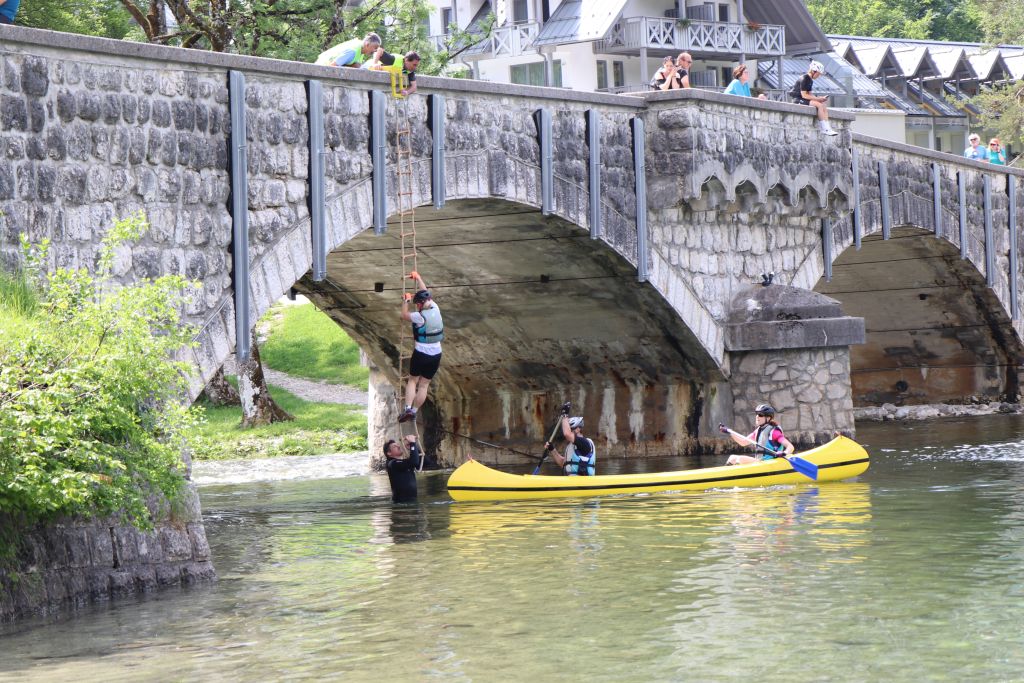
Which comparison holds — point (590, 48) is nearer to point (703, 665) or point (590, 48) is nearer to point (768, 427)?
point (768, 427)

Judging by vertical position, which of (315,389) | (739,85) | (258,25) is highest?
(258,25)

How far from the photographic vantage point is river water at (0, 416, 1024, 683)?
891cm

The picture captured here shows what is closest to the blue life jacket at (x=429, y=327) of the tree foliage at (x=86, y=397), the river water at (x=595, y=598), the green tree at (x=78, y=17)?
the river water at (x=595, y=598)

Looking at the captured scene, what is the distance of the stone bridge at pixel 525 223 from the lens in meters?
12.5

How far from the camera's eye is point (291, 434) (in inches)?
1056

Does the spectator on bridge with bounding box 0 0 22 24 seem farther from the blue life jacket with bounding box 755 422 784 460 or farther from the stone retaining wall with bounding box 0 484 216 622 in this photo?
the blue life jacket with bounding box 755 422 784 460

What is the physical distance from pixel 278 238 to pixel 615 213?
558 centimetres

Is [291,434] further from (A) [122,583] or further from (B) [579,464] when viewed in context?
(A) [122,583]

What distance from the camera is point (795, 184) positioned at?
21.0 m

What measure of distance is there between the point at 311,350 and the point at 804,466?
19.6m

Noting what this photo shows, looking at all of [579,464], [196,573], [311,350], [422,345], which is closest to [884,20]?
[311,350]

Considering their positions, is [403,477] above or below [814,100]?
below

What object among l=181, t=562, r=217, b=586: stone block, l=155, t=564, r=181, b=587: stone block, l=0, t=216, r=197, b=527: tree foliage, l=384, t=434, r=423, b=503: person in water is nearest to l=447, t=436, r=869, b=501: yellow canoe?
l=384, t=434, r=423, b=503: person in water

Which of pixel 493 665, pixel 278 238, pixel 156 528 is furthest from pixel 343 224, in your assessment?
pixel 493 665
